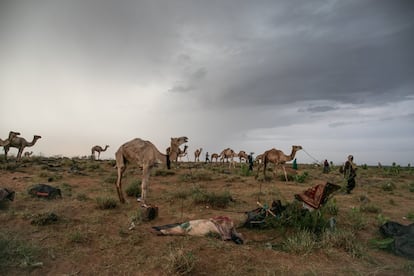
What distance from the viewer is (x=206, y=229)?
19.1 feet

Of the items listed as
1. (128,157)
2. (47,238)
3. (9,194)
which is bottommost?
(47,238)

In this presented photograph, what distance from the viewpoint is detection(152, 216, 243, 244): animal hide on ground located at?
5.77 meters

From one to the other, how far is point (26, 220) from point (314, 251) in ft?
23.5

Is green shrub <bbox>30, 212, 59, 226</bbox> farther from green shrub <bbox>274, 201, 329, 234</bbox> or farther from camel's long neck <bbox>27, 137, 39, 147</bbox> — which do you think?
camel's long neck <bbox>27, 137, 39, 147</bbox>

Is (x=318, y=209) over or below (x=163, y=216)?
over

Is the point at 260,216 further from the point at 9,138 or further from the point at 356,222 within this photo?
the point at 9,138

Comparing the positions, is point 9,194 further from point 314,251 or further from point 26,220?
point 314,251

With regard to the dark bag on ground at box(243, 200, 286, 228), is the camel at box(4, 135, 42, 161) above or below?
above

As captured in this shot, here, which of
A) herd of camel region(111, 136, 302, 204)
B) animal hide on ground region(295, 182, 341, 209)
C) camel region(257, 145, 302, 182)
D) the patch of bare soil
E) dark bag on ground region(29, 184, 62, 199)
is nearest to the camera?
the patch of bare soil

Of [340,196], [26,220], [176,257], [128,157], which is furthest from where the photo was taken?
[340,196]

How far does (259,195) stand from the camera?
11.5 m

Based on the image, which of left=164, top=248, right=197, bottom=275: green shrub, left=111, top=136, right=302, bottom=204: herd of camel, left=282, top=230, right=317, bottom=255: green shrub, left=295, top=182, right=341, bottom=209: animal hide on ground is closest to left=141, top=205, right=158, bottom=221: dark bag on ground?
left=111, top=136, right=302, bottom=204: herd of camel

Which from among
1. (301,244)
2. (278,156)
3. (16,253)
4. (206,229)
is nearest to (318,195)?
(301,244)

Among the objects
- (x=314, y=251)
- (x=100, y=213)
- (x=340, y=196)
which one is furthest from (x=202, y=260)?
(x=340, y=196)
